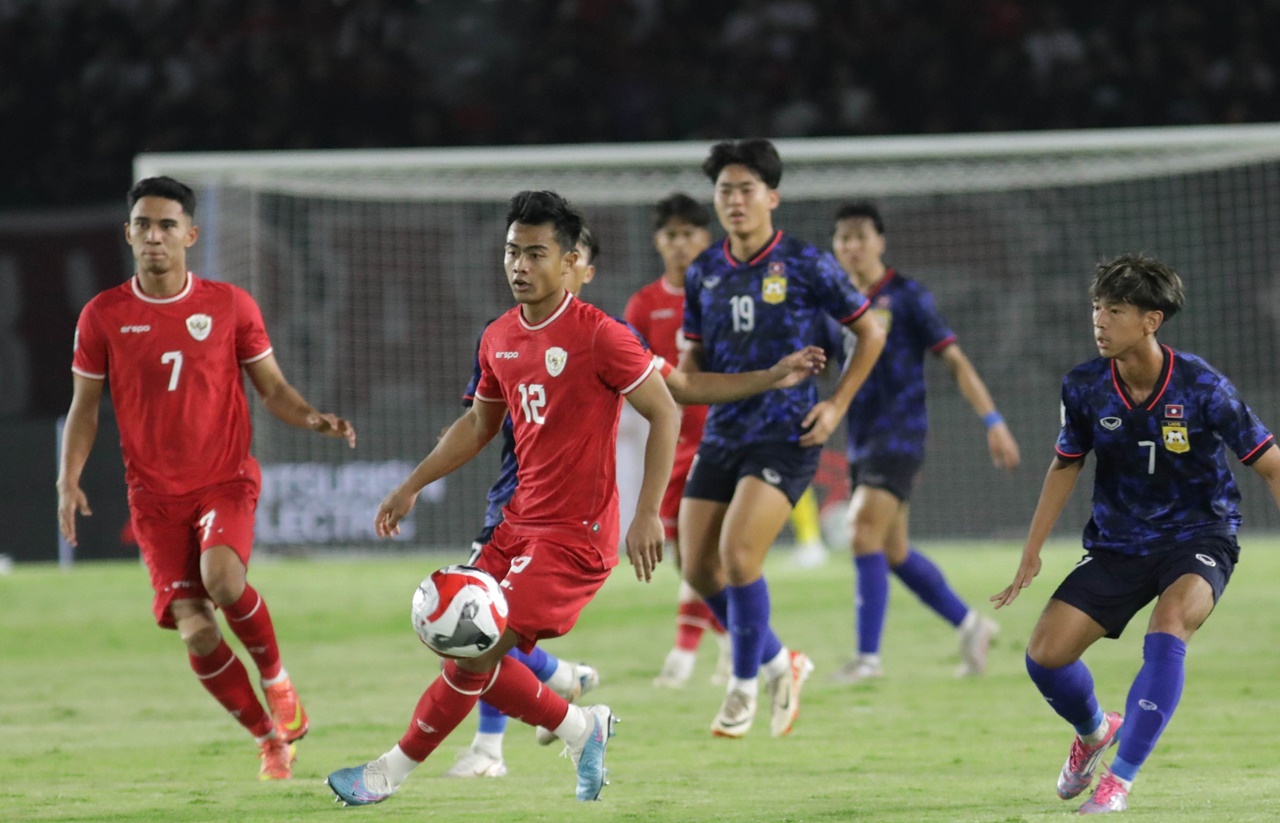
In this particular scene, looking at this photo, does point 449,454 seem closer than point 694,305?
Yes

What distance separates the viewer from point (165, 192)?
21.0 feet

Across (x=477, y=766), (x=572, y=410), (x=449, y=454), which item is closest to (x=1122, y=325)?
(x=572, y=410)

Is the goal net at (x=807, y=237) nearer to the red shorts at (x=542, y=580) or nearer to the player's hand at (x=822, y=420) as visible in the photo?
the player's hand at (x=822, y=420)

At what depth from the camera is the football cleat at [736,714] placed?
7020 mm

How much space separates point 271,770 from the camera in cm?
612

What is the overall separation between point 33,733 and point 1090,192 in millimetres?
12581

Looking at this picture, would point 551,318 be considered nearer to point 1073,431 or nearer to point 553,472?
point 553,472

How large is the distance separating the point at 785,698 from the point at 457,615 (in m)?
2.51

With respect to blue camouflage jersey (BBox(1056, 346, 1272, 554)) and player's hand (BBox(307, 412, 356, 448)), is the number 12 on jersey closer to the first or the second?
player's hand (BBox(307, 412, 356, 448))

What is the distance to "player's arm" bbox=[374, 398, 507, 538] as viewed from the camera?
546 cm

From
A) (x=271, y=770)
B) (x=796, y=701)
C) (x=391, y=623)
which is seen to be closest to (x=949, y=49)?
(x=391, y=623)

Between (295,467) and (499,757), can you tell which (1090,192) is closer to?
(295,467)

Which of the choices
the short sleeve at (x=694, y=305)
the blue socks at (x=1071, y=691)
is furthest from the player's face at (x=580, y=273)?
the blue socks at (x=1071, y=691)

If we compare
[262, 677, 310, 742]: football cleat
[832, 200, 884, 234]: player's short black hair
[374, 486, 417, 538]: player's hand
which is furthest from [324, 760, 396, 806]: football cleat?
[832, 200, 884, 234]: player's short black hair
